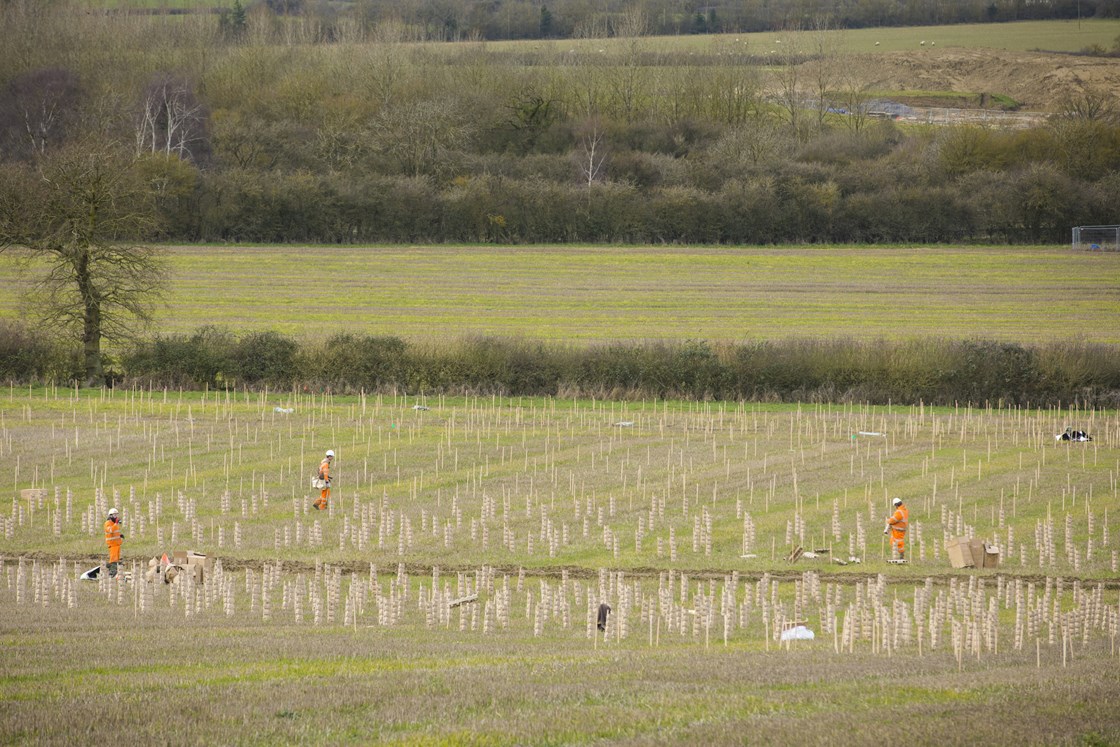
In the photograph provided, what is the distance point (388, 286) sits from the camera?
7681 centimetres

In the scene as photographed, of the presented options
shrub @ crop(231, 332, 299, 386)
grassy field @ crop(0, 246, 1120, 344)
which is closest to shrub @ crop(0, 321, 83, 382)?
grassy field @ crop(0, 246, 1120, 344)

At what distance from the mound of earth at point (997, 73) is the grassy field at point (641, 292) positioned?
47026 millimetres

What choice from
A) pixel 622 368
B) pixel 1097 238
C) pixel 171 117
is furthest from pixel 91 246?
pixel 1097 238

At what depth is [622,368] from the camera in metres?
52.9

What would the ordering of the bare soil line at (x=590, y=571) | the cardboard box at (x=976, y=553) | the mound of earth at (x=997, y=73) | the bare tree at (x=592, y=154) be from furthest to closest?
the mound of earth at (x=997, y=73)
the bare tree at (x=592, y=154)
the cardboard box at (x=976, y=553)
the bare soil line at (x=590, y=571)

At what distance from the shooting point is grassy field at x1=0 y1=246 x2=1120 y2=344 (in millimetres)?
65000

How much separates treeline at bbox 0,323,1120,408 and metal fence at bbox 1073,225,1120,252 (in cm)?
3464

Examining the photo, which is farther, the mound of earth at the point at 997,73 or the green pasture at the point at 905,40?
the green pasture at the point at 905,40

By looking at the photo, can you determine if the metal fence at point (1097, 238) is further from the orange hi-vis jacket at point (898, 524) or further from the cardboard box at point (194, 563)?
the cardboard box at point (194, 563)

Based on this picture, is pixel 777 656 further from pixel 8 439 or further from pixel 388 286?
pixel 388 286

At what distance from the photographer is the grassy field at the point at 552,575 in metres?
13.2

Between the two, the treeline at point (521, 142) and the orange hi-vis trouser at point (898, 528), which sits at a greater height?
the treeline at point (521, 142)

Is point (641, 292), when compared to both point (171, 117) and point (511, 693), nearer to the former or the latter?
point (171, 117)

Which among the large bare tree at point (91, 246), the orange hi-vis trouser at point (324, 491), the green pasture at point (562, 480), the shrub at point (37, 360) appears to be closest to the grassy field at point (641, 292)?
the shrub at point (37, 360)
